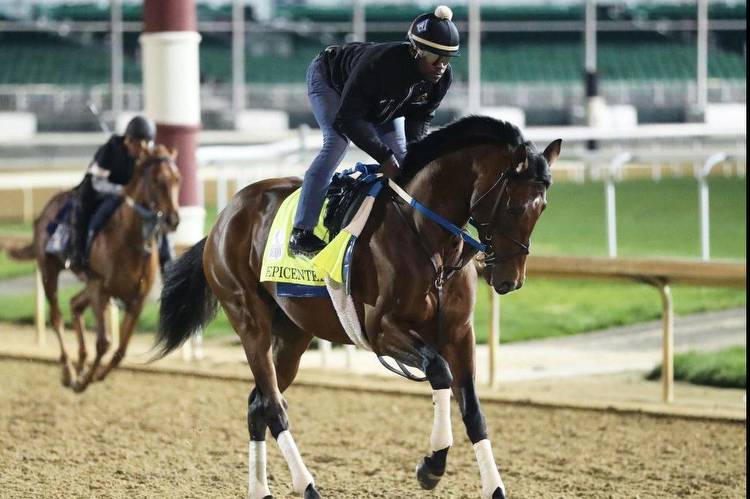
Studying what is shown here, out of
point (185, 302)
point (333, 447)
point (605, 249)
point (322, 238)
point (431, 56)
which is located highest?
point (431, 56)

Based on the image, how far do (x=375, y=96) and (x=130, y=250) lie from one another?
372 centimetres

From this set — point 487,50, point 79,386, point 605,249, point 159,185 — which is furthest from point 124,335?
point 487,50

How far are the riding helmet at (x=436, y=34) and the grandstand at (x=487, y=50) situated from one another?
78.5 ft

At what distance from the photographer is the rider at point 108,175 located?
7.57m

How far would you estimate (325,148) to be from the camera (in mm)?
4512

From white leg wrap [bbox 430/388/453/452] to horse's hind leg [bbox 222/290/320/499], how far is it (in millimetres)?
563

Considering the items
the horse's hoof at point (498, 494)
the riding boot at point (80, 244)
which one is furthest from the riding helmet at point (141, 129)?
the horse's hoof at point (498, 494)

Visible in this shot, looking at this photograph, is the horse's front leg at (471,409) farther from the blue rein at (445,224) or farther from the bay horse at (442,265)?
the blue rein at (445,224)

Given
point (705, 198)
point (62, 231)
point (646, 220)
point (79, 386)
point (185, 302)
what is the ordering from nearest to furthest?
point (185, 302)
point (79, 386)
point (705, 198)
point (62, 231)
point (646, 220)

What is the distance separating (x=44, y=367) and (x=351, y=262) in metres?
4.66

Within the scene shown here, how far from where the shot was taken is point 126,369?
8156mm

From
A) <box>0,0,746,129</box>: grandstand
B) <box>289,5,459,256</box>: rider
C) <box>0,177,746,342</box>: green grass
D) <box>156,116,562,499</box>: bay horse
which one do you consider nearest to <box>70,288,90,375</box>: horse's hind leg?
<box>0,177,746,342</box>: green grass

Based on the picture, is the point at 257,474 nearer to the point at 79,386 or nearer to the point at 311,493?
the point at 311,493

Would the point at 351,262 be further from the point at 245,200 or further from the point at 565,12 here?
the point at 565,12
